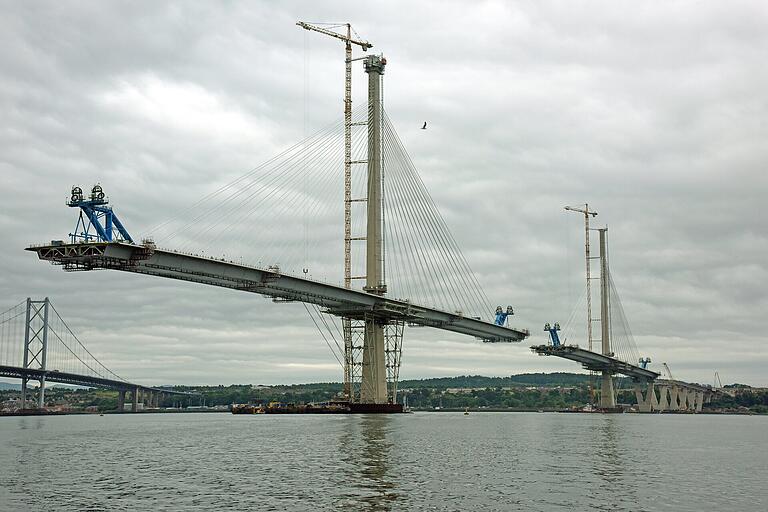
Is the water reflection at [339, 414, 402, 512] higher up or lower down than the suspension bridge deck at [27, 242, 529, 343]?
lower down

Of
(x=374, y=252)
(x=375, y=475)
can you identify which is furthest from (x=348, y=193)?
(x=375, y=475)

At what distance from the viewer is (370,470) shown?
141ft

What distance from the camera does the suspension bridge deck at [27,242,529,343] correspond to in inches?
2913

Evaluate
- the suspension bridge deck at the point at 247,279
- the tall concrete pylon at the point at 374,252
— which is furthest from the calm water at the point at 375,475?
the tall concrete pylon at the point at 374,252

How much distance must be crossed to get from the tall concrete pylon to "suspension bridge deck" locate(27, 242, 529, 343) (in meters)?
2.93

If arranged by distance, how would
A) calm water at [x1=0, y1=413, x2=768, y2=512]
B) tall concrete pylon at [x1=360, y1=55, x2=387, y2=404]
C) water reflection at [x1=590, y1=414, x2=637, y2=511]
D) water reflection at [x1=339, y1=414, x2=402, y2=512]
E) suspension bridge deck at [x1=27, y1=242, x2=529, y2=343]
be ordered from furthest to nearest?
tall concrete pylon at [x1=360, y1=55, x2=387, y2=404] < suspension bridge deck at [x1=27, y1=242, x2=529, y2=343] < water reflection at [x1=590, y1=414, x2=637, y2=511] < calm water at [x1=0, y1=413, x2=768, y2=512] < water reflection at [x1=339, y1=414, x2=402, y2=512]

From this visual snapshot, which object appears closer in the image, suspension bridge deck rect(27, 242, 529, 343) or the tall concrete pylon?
suspension bridge deck rect(27, 242, 529, 343)

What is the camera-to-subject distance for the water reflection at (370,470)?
106 ft

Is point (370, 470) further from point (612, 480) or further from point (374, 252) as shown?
point (374, 252)

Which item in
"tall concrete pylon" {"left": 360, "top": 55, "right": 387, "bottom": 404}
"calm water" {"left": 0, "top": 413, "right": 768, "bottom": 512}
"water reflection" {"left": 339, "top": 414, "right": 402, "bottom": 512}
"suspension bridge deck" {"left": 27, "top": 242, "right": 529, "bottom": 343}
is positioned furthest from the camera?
"tall concrete pylon" {"left": 360, "top": 55, "right": 387, "bottom": 404}

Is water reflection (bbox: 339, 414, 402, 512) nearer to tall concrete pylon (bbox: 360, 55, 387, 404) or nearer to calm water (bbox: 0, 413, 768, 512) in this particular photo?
calm water (bbox: 0, 413, 768, 512)

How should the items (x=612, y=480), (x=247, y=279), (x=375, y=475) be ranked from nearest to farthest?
(x=612, y=480) < (x=375, y=475) < (x=247, y=279)

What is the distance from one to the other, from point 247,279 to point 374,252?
97.0ft

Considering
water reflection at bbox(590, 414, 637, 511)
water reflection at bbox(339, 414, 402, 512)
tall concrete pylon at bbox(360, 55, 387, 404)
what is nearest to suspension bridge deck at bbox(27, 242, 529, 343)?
tall concrete pylon at bbox(360, 55, 387, 404)
